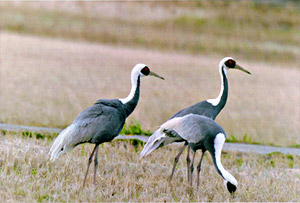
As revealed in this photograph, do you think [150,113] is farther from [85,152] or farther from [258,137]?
[85,152]

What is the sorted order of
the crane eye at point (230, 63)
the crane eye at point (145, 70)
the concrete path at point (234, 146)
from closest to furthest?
the crane eye at point (145, 70) < the crane eye at point (230, 63) < the concrete path at point (234, 146)

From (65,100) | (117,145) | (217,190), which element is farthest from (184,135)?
(65,100)

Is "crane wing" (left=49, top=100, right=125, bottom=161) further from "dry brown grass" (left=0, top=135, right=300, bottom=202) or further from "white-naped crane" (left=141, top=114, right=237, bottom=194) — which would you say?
"white-naped crane" (left=141, top=114, right=237, bottom=194)

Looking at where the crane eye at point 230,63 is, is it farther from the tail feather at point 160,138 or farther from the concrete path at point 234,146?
the concrete path at point 234,146

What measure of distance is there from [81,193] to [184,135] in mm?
1218

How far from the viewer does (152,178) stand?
6.74m

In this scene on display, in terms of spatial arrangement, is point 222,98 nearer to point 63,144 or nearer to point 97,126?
point 97,126

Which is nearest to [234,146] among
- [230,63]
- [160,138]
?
[230,63]

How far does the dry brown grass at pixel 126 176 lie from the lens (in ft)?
19.6

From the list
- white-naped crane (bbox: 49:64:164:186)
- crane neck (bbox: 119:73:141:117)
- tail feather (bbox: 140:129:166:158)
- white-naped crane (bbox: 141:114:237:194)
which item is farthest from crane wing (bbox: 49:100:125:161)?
white-naped crane (bbox: 141:114:237:194)

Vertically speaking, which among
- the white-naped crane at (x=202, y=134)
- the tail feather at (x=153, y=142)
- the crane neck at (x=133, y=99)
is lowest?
the tail feather at (x=153, y=142)

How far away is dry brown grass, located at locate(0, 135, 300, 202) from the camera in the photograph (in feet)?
19.6

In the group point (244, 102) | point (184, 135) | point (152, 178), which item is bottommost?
point (244, 102)

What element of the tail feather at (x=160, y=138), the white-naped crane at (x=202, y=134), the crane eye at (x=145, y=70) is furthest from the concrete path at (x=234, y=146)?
the white-naped crane at (x=202, y=134)
